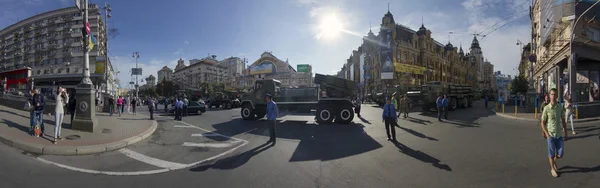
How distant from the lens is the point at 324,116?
1297 centimetres

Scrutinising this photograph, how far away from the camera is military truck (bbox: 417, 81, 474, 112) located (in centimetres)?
1980

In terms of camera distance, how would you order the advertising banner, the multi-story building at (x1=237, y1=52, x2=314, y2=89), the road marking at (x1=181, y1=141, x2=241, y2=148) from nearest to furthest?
Result: the road marking at (x1=181, y1=141, x2=241, y2=148) → the advertising banner → the multi-story building at (x1=237, y1=52, x2=314, y2=89)

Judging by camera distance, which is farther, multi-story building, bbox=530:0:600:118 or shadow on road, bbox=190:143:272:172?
multi-story building, bbox=530:0:600:118

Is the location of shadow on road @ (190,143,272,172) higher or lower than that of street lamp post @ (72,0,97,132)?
lower

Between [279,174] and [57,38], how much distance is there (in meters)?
77.6

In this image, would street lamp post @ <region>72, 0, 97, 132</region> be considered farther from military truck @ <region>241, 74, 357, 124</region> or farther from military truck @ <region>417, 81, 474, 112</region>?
military truck @ <region>417, 81, 474, 112</region>

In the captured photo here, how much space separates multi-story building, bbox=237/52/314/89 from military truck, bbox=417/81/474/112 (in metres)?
55.6

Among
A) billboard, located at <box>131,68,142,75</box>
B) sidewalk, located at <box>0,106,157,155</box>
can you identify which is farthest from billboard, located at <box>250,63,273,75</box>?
sidewalk, located at <box>0,106,157,155</box>

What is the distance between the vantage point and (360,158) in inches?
229

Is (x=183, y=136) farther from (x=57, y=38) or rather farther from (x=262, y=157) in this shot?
(x=57, y=38)

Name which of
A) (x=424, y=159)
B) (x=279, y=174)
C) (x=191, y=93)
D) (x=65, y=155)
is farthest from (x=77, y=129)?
(x=191, y=93)

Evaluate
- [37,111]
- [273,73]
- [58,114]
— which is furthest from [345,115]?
[273,73]

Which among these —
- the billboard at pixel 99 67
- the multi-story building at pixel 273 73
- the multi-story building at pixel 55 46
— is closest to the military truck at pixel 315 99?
the billboard at pixel 99 67

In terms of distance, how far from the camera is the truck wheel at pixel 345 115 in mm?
12789
